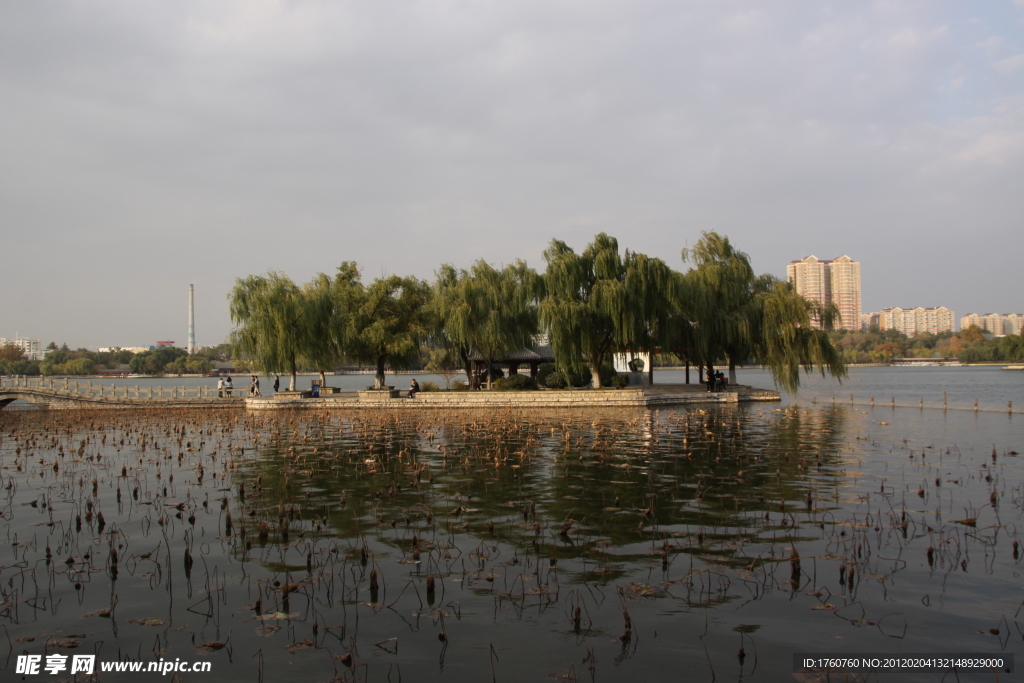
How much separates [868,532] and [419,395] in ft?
95.6

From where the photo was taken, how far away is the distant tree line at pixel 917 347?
11969cm

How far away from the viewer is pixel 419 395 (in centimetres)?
3600

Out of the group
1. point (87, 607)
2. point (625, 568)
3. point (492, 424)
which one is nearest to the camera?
point (87, 607)

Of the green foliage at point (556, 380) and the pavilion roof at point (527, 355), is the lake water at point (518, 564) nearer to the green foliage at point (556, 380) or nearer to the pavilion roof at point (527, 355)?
the green foliage at point (556, 380)

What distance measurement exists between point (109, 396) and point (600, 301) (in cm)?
2946

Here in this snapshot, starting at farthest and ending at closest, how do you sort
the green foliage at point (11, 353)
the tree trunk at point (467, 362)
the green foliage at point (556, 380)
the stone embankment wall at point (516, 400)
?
the green foliage at point (11, 353)
the tree trunk at point (467, 362)
the green foliage at point (556, 380)
the stone embankment wall at point (516, 400)

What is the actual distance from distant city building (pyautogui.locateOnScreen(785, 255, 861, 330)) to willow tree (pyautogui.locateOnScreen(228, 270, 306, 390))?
13631 cm

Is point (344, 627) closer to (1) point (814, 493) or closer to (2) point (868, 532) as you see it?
(2) point (868, 532)

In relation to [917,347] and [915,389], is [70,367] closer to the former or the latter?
[915,389]

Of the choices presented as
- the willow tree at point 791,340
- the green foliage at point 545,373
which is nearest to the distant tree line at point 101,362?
the green foliage at point 545,373

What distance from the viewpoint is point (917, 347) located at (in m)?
138

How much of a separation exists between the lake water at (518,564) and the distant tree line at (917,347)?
116 meters

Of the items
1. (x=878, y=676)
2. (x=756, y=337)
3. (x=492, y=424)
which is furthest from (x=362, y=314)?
(x=878, y=676)

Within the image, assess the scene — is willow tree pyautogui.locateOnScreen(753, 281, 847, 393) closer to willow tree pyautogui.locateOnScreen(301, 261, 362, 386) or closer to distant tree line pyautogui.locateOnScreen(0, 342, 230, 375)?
willow tree pyautogui.locateOnScreen(301, 261, 362, 386)
